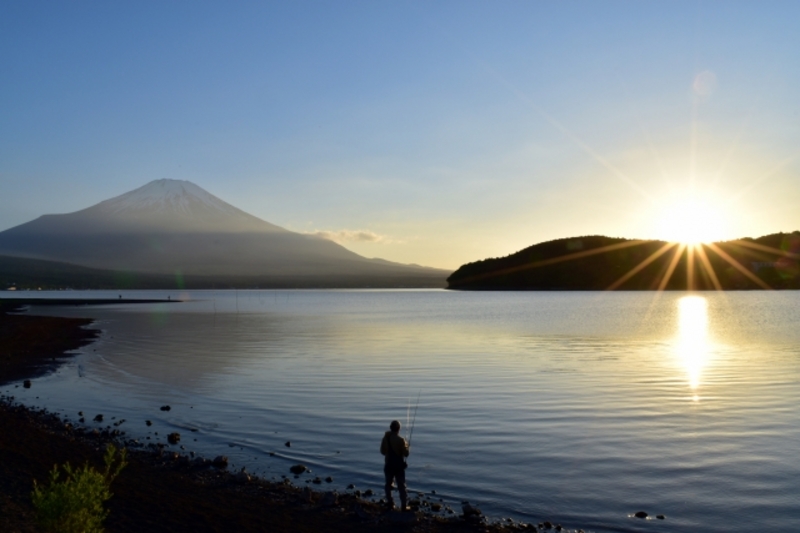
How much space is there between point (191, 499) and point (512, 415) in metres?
10.1

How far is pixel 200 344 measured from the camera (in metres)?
43.5

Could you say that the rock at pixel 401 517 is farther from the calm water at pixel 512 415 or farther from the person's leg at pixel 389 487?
the calm water at pixel 512 415

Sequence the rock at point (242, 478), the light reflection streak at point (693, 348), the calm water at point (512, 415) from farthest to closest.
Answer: the light reflection streak at point (693, 348), the rock at point (242, 478), the calm water at point (512, 415)

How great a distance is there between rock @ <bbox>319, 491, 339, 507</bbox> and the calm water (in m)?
1.34

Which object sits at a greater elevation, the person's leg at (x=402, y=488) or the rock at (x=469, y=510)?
the person's leg at (x=402, y=488)

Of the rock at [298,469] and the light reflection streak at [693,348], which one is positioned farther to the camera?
the light reflection streak at [693,348]

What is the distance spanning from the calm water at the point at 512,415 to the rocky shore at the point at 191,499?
970mm

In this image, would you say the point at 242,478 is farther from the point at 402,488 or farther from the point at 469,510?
the point at 469,510

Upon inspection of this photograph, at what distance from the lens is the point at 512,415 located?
63.1ft

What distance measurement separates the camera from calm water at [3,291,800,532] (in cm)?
1231

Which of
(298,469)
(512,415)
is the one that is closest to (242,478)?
(298,469)

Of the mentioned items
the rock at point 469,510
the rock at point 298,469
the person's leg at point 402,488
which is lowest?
the rock at point 298,469

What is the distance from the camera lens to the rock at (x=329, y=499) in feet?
37.7

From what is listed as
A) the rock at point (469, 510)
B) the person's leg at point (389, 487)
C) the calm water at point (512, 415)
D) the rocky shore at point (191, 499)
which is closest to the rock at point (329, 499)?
the rocky shore at point (191, 499)
